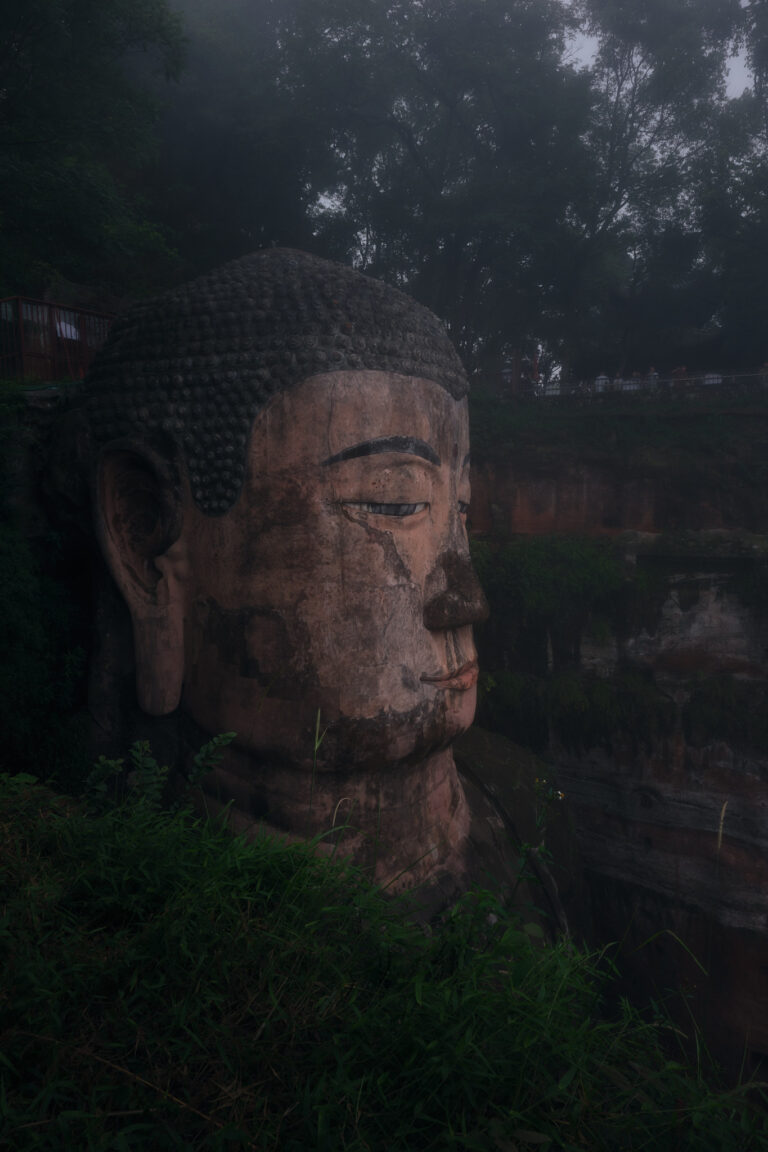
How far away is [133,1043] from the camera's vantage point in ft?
5.19

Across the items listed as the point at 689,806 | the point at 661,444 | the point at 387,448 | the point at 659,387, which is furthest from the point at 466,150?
the point at 387,448

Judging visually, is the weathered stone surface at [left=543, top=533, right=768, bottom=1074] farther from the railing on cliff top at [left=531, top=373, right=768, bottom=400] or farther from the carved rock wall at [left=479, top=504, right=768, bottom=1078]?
the railing on cliff top at [left=531, top=373, right=768, bottom=400]

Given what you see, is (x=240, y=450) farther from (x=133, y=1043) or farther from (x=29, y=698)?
(x=133, y=1043)

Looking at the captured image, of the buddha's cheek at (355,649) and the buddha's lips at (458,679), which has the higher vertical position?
the buddha's cheek at (355,649)

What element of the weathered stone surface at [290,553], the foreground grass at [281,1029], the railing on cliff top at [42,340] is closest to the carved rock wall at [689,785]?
the weathered stone surface at [290,553]

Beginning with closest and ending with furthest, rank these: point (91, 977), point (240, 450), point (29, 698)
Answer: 1. point (91, 977)
2. point (240, 450)
3. point (29, 698)

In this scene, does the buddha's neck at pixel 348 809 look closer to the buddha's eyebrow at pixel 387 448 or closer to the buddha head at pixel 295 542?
the buddha head at pixel 295 542

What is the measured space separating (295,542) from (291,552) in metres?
0.04

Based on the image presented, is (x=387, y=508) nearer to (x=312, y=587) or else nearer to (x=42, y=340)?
(x=312, y=587)

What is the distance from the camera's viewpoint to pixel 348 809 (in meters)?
3.07

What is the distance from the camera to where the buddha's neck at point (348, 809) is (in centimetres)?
304

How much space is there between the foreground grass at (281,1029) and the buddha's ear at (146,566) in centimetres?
115

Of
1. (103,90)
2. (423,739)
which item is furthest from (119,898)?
(103,90)

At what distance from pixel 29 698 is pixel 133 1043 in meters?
2.05
